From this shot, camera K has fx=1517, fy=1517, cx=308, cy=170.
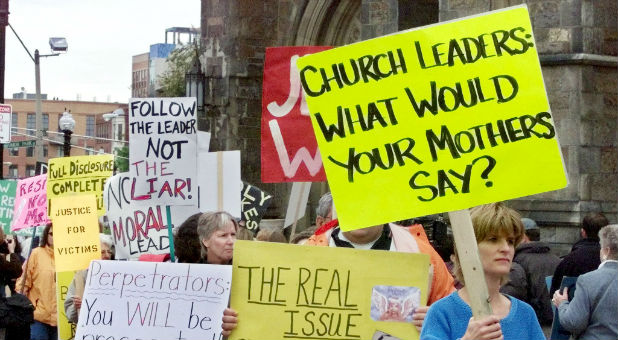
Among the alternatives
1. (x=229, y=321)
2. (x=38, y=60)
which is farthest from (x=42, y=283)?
(x=38, y=60)

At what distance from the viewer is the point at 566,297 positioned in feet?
27.6

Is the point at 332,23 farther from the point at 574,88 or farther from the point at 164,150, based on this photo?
the point at 164,150

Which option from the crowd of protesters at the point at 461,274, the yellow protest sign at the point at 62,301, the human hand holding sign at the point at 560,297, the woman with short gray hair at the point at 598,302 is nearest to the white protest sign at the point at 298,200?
the crowd of protesters at the point at 461,274

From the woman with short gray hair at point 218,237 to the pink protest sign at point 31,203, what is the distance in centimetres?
715

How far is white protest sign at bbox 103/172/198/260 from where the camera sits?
1045 centimetres

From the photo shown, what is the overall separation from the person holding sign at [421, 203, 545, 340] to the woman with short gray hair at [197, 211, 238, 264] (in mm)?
2289

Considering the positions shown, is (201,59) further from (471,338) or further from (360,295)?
(471,338)

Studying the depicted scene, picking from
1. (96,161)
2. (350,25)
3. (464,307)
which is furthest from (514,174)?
(350,25)

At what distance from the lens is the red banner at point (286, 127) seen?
9.29 meters

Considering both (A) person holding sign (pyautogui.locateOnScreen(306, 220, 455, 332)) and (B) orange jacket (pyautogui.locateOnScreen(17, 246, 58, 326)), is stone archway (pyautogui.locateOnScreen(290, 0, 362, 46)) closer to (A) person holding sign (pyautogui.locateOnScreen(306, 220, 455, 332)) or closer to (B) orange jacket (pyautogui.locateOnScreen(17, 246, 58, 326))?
(B) orange jacket (pyautogui.locateOnScreen(17, 246, 58, 326))

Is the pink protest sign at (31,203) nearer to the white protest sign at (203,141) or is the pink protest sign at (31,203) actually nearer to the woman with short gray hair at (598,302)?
the white protest sign at (203,141)

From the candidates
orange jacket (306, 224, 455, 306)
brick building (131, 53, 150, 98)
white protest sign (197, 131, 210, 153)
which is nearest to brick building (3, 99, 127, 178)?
brick building (131, 53, 150, 98)

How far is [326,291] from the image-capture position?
621 centimetres

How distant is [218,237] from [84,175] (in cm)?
560
